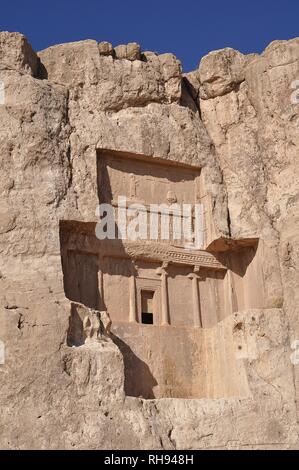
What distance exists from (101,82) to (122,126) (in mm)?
1163

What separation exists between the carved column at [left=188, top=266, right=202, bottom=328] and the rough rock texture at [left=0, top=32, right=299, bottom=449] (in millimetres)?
312

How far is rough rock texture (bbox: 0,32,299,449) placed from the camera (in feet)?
47.1

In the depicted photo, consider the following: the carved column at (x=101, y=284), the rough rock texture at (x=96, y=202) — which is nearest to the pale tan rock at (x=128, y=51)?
the rough rock texture at (x=96, y=202)

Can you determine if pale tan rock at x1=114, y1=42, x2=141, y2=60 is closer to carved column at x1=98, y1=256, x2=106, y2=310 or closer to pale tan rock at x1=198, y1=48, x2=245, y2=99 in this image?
pale tan rock at x1=198, y1=48, x2=245, y2=99

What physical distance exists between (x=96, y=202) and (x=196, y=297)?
3113 mm

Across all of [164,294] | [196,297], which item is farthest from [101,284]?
[196,297]

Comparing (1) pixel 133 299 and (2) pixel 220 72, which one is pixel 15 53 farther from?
(1) pixel 133 299

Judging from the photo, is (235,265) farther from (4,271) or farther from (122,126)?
(4,271)

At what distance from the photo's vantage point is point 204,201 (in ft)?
61.6

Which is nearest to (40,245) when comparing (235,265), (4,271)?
(4,271)

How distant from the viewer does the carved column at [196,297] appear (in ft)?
58.7

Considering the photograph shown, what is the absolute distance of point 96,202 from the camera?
17109 millimetres

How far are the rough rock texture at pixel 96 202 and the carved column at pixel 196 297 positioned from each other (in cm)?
31

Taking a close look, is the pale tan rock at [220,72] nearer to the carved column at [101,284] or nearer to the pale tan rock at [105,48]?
the pale tan rock at [105,48]
